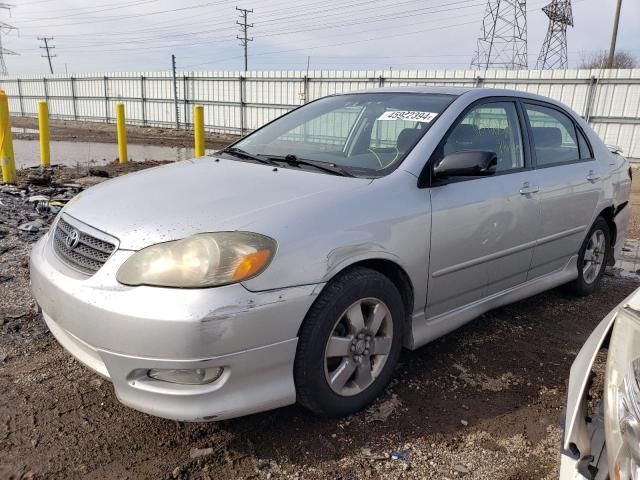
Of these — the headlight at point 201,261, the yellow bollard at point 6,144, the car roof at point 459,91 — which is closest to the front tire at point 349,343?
the headlight at point 201,261

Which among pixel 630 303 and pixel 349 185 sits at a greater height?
pixel 349 185

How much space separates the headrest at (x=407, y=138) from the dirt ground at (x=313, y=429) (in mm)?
1280

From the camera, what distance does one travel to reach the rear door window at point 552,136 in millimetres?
3660

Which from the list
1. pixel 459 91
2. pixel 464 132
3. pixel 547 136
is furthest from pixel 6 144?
pixel 547 136

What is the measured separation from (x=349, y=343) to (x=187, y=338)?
798 millimetres

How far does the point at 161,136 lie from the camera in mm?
21391

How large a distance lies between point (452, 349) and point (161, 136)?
20162 millimetres

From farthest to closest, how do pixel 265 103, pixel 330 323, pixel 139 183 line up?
pixel 265 103 → pixel 139 183 → pixel 330 323

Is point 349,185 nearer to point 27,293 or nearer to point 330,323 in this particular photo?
Answer: point 330,323

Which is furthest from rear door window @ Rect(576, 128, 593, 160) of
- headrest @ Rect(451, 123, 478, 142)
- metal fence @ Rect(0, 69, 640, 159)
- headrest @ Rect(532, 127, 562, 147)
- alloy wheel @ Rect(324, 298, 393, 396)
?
metal fence @ Rect(0, 69, 640, 159)

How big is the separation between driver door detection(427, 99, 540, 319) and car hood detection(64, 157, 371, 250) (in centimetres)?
59

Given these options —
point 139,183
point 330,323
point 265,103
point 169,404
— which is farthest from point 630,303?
point 265,103

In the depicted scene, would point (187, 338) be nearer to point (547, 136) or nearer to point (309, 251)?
point (309, 251)

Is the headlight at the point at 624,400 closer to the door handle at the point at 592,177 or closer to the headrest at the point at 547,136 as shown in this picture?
the headrest at the point at 547,136
